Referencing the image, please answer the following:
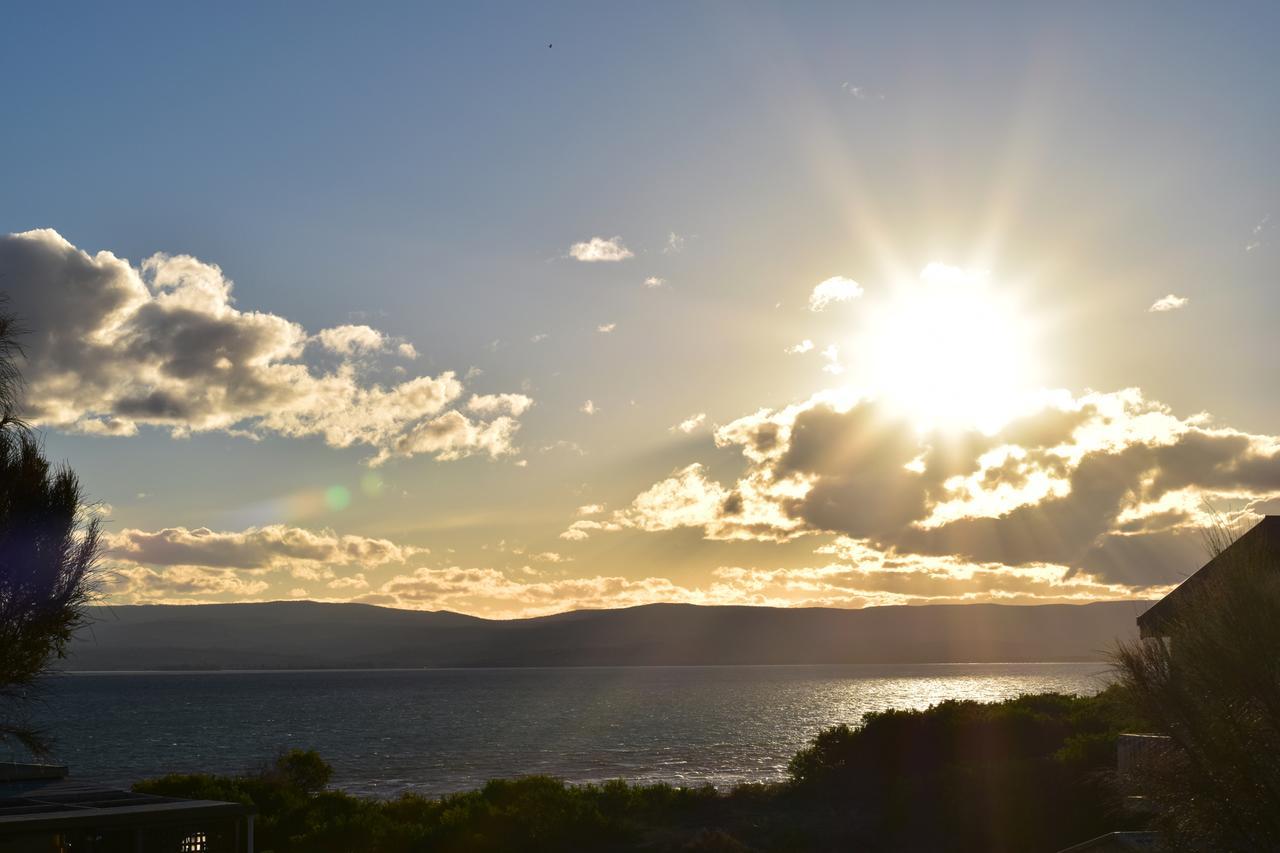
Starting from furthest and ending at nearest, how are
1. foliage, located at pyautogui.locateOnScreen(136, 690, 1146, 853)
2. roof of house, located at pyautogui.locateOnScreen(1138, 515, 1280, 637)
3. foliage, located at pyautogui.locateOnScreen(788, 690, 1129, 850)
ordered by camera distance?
1. foliage, located at pyautogui.locateOnScreen(136, 690, 1146, 853)
2. foliage, located at pyautogui.locateOnScreen(788, 690, 1129, 850)
3. roof of house, located at pyautogui.locateOnScreen(1138, 515, 1280, 637)

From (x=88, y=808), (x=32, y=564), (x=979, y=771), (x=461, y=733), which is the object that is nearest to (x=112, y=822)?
(x=88, y=808)

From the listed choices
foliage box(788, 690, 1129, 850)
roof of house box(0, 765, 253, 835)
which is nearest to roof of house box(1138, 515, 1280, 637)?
foliage box(788, 690, 1129, 850)

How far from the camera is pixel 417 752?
247ft

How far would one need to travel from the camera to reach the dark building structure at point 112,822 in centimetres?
1155

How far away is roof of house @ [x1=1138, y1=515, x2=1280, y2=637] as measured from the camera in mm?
16078

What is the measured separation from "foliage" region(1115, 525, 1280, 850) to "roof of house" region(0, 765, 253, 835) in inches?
504

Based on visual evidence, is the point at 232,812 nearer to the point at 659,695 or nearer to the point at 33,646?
the point at 33,646

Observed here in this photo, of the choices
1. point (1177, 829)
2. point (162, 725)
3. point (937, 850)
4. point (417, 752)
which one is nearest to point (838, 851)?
point (937, 850)

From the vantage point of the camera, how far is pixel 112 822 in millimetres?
Result: 11805

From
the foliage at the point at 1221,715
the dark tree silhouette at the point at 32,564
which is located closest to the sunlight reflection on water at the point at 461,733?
the dark tree silhouette at the point at 32,564

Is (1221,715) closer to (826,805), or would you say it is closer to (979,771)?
(979,771)

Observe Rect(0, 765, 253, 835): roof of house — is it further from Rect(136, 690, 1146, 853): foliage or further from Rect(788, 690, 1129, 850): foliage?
Rect(788, 690, 1129, 850): foliage

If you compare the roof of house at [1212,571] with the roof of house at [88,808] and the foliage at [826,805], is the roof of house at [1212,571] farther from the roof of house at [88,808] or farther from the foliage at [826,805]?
the roof of house at [88,808]

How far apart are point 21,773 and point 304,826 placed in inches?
453
